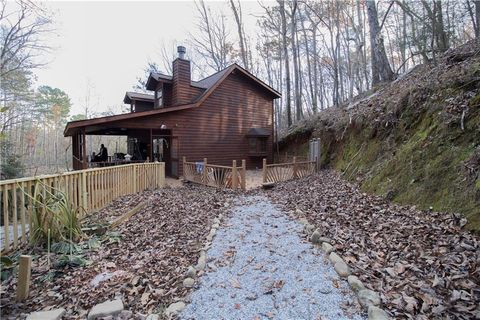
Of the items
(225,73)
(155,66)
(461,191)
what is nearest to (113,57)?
(155,66)

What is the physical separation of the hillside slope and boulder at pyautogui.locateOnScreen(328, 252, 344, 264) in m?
1.68

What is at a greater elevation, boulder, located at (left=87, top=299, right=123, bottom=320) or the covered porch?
the covered porch

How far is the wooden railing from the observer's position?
34.0 ft

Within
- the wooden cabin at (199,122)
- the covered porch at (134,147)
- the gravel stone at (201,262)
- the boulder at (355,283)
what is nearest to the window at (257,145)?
the wooden cabin at (199,122)

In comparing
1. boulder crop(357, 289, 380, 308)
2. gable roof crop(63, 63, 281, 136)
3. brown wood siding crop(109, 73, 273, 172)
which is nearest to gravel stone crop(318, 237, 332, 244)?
boulder crop(357, 289, 380, 308)

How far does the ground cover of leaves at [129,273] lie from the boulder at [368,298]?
1.86 m

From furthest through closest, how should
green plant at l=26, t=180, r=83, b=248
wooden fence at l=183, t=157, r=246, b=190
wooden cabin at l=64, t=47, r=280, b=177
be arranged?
wooden cabin at l=64, t=47, r=280, b=177 < wooden fence at l=183, t=157, r=246, b=190 < green plant at l=26, t=180, r=83, b=248

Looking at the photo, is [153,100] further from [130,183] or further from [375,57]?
[375,57]

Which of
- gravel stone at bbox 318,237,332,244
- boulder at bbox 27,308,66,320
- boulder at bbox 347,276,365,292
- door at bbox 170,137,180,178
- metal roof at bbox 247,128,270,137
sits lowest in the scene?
boulder at bbox 27,308,66,320

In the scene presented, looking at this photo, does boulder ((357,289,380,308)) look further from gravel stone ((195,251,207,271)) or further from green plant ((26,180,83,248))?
green plant ((26,180,83,248))

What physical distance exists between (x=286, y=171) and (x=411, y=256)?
7804 millimetres

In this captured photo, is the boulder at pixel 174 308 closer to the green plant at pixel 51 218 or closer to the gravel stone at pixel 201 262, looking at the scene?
the gravel stone at pixel 201 262

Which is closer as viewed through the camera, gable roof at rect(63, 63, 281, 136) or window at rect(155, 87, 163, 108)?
gable roof at rect(63, 63, 281, 136)

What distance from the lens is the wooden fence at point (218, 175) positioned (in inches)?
373
